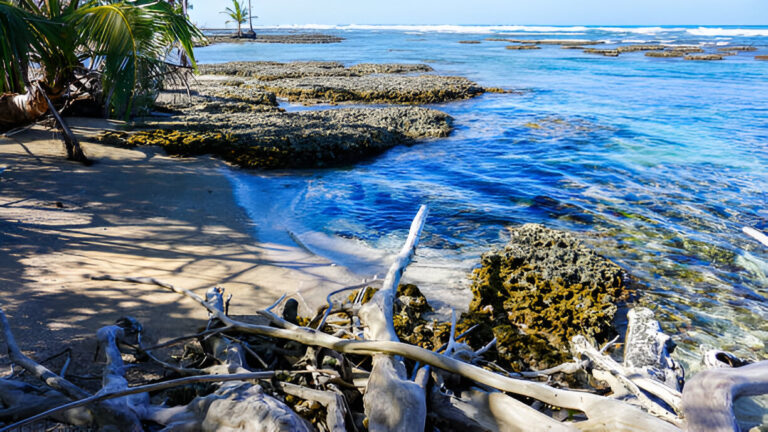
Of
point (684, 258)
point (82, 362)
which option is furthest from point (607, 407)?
point (684, 258)

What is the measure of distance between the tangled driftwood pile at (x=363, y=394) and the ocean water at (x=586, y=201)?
8.06ft

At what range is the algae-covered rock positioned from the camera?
3879 millimetres

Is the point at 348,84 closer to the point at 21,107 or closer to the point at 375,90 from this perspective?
the point at 375,90

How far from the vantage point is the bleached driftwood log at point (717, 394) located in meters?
1.53

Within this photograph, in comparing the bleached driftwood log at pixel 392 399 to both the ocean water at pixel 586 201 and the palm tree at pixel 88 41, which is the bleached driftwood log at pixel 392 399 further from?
the palm tree at pixel 88 41

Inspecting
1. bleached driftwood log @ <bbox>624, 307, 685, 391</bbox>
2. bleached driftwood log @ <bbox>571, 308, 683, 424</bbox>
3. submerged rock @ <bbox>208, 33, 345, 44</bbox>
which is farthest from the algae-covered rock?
submerged rock @ <bbox>208, 33, 345, 44</bbox>

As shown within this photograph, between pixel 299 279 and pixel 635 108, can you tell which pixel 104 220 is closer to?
pixel 299 279

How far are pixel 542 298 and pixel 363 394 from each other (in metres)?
3.06

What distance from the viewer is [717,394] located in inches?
61.7

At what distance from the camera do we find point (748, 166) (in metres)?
A: 10.3

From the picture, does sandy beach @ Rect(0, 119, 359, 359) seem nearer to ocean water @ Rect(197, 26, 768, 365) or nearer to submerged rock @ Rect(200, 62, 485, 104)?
ocean water @ Rect(197, 26, 768, 365)

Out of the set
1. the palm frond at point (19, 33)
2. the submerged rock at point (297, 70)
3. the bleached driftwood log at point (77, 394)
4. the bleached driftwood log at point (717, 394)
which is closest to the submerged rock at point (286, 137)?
the palm frond at point (19, 33)

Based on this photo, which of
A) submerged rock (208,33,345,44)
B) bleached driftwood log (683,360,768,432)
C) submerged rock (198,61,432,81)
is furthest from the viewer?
submerged rock (208,33,345,44)

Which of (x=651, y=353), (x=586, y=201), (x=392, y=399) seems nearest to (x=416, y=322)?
(x=651, y=353)
